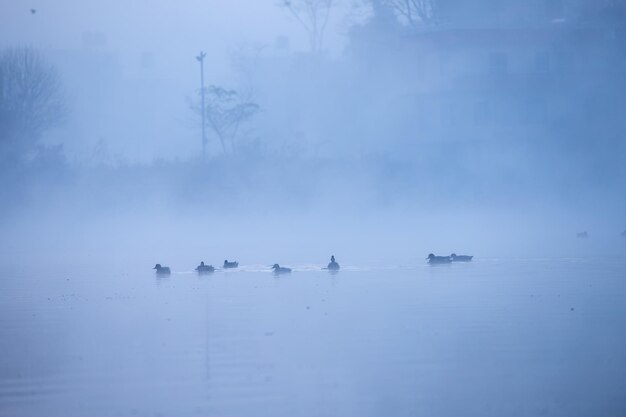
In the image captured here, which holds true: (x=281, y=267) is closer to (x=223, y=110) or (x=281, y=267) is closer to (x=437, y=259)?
(x=437, y=259)

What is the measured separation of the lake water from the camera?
862cm

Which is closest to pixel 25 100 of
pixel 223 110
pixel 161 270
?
pixel 223 110

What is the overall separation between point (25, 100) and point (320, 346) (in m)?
38.9

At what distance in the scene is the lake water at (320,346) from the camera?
8617mm

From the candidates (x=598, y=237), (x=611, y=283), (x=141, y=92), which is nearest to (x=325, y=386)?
(x=611, y=283)

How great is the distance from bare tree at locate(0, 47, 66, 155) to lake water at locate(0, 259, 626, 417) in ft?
94.1

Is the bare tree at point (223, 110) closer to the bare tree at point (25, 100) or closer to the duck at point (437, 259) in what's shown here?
the bare tree at point (25, 100)

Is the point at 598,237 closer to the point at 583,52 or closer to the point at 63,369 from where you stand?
the point at 63,369

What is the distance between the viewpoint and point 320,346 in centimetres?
1082

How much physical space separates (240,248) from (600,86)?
26675 mm

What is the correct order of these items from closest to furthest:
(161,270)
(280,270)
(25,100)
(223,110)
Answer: (280,270), (161,270), (25,100), (223,110)

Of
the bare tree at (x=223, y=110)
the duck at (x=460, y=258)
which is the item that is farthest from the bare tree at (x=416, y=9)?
the duck at (x=460, y=258)

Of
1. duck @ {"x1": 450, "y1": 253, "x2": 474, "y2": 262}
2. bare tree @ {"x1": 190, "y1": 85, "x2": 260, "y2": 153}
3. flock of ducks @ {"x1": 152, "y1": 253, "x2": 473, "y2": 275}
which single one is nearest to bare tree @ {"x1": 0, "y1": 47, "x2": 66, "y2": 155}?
bare tree @ {"x1": 190, "y1": 85, "x2": 260, "y2": 153}

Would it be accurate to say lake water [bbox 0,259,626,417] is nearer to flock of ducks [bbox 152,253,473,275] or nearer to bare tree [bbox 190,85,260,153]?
flock of ducks [bbox 152,253,473,275]
